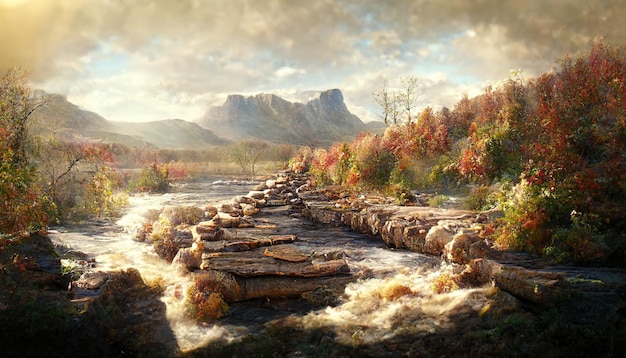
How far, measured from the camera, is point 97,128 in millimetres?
142250

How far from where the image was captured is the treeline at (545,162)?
11.2 meters

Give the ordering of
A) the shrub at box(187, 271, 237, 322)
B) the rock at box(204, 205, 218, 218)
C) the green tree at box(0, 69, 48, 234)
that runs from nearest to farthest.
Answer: the shrub at box(187, 271, 237, 322) → the green tree at box(0, 69, 48, 234) → the rock at box(204, 205, 218, 218)

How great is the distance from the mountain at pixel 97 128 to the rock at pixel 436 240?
19859 millimetres

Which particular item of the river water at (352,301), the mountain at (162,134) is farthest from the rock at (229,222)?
the mountain at (162,134)

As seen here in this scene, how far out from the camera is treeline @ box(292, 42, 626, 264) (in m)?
11.2

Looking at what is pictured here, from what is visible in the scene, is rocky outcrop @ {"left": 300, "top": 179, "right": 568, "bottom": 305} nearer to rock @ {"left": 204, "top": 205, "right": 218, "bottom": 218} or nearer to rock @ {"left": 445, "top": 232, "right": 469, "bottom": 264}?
rock @ {"left": 445, "top": 232, "right": 469, "bottom": 264}

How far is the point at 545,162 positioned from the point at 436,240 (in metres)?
4.80

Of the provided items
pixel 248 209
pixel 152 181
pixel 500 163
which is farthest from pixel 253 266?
A: pixel 152 181

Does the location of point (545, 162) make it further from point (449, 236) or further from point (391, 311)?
point (391, 311)

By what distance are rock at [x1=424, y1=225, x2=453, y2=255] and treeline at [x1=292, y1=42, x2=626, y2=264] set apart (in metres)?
1.85

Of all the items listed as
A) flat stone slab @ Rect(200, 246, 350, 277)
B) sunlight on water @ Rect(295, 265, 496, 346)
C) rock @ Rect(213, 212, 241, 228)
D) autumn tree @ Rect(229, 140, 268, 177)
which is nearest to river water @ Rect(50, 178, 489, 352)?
sunlight on water @ Rect(295, 265, 496, 346)

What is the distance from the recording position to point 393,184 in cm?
2523

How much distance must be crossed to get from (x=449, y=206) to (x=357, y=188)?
32.0ft

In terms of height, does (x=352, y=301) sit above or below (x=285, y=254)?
below
